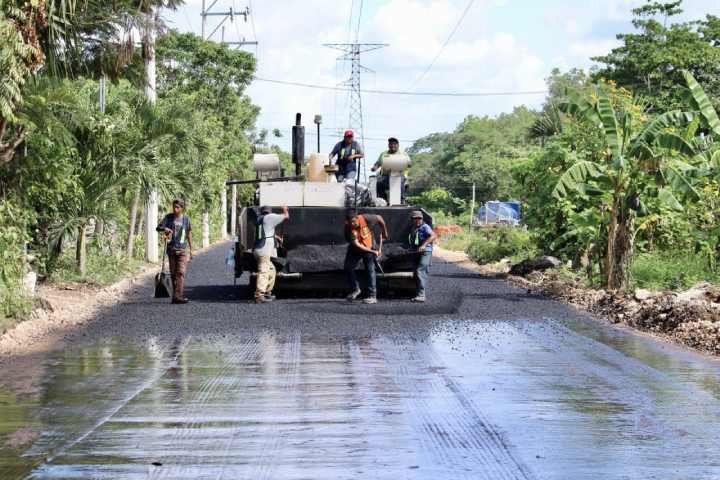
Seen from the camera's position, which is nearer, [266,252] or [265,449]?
[265,449]

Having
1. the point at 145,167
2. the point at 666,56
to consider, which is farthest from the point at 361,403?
the point at 666,56

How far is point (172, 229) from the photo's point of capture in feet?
62.5

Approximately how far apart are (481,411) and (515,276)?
750 inches

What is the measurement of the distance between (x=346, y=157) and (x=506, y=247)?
14962mm

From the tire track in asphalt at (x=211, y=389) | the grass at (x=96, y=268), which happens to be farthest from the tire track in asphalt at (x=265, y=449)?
the grass at (x=96, y=268)

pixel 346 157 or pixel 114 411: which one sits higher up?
pixel 346 157

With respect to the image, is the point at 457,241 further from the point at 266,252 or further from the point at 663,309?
the point at 663,309

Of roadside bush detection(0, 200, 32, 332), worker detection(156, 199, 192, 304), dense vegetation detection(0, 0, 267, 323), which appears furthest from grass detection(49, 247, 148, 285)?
roadside bush detection(0, 200, 32, 332)

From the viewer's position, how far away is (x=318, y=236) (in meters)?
20.3

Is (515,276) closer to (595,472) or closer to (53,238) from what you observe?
(53,238)

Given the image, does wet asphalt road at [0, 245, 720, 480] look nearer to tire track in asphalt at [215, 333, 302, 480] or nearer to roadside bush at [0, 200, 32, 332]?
tire track in asphalt at [215, 333, 302, 480]

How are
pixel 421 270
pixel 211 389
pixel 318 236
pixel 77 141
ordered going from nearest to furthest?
1. pixel 211 389
2. pixel 421 270
3. pixel 318 236
4. pixel 77 141

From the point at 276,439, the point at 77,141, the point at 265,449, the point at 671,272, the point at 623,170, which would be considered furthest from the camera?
the point at 671,272

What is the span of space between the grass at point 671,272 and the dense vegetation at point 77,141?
10.5 meters
